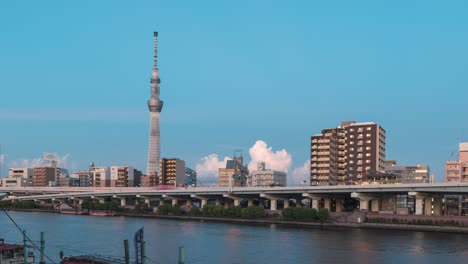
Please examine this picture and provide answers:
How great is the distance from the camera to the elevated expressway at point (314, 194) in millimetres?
66562

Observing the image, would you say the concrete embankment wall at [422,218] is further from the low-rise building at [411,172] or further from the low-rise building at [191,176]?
the low-rise building at [191,176]

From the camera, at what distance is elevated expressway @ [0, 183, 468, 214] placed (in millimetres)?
66562

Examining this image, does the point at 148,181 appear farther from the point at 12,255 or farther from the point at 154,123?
the point at 12,255

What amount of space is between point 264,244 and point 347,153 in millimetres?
58128

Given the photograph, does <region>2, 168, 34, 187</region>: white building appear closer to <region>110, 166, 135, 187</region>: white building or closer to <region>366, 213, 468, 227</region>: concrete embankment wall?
<region>110, 166, 135, 187</region>: white building

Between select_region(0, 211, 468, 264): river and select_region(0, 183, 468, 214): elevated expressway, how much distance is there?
25.5ft

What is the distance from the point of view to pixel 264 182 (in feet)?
460

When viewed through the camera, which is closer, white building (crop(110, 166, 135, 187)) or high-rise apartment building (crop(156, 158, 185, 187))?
high-rise apartment building (crop(156, 158, 185, 187))

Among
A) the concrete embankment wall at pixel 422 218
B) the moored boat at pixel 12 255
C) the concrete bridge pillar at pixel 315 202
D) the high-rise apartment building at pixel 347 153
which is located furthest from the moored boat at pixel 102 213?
the moored boat at pixel 12 255

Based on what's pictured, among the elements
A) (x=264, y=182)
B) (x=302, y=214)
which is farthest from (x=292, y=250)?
(x=264, y=182)

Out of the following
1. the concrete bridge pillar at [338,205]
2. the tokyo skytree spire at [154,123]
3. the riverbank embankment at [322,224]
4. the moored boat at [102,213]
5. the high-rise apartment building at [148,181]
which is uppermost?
the tokyo skytree spire at [154,123]

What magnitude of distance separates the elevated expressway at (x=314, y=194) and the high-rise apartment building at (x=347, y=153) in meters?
14.5

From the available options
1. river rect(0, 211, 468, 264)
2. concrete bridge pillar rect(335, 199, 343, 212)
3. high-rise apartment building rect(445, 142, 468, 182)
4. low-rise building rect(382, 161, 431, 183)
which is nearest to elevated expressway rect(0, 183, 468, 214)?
concrete bridge pillar rect(335, 199, 343, 212)

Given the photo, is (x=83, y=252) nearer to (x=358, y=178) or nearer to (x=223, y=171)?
(x=358, y=178)
